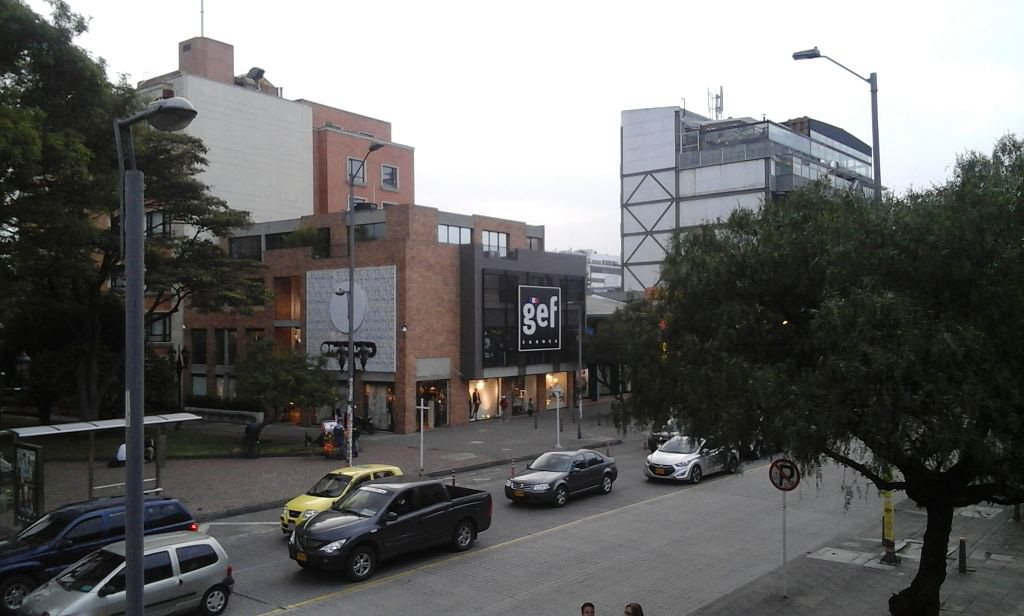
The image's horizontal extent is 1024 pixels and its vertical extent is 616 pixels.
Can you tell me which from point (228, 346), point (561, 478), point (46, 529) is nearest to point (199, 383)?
point (228, 346)

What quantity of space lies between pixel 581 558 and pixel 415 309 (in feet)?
73.9

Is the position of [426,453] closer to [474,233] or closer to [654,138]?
[474,233]

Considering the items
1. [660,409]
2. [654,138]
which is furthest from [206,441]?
[654,138]

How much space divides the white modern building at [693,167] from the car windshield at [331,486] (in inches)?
1581

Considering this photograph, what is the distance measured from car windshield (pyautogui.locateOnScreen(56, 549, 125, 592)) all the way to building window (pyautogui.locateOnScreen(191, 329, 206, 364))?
37.3 m

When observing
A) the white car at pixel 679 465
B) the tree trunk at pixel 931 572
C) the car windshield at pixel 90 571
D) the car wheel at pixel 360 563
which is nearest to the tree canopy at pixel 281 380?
the white car at pixel 679 465

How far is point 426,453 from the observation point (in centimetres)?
3077

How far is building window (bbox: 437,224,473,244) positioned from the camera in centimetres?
3931

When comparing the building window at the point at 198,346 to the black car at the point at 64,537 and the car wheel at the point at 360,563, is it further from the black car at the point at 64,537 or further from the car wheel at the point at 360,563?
Result: the car wheel at the point at 360,563

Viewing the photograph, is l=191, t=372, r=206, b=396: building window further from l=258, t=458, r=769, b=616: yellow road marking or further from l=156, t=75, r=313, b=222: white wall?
l=258, t=458, r=769, b=616: yellow road marking

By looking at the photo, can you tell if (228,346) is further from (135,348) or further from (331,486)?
(135,348)

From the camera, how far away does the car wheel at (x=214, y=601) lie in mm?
12312

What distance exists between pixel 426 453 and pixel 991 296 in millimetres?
24534

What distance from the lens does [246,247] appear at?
148 ft
